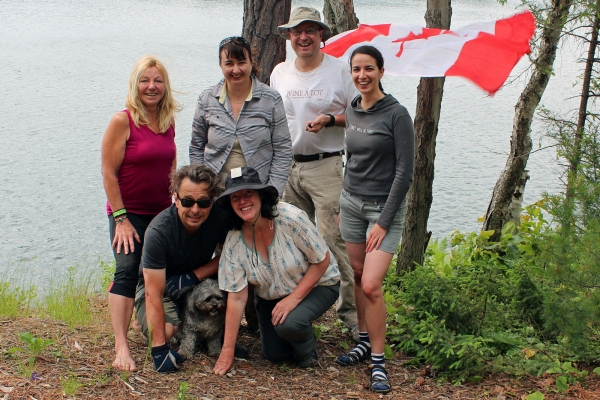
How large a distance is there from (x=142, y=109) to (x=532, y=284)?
2788mm

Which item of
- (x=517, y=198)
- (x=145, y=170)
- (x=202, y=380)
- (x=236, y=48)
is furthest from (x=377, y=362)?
(x=517, y=198)

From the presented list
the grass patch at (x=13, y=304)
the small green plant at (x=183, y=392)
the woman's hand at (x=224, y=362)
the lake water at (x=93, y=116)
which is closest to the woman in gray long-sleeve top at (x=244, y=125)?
the lake water at (x=93, y=116)

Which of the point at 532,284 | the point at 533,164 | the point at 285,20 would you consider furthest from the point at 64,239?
the point at 533,164

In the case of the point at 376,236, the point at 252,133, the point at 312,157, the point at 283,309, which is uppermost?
the point at 252,133

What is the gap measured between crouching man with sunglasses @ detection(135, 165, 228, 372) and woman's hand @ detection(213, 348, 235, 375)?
227 mm

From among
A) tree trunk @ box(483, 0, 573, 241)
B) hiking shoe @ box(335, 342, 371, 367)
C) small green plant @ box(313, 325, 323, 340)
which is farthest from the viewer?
tree trunk @ box(483, 0, 573, 241)

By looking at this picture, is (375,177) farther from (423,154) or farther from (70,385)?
(423,154)

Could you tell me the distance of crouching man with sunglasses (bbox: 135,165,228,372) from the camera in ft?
11.7

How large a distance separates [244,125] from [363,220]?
2.85 feet

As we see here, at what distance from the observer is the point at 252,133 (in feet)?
12.5

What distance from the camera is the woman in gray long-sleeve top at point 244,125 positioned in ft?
12.5

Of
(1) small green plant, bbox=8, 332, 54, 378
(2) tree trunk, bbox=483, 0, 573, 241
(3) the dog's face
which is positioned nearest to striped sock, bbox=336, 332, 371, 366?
(3) the dog's face

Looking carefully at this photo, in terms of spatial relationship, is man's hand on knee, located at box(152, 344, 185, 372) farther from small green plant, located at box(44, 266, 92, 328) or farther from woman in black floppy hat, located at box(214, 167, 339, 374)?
small green plant, located at box(44, 266, 92, 328)

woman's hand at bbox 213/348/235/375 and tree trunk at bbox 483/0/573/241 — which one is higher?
tree trunk at bbox 483/0/573/241
